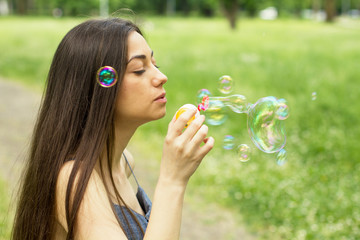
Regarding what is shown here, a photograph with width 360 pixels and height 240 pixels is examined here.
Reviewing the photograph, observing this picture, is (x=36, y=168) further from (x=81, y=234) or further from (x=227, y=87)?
(x=227, y=87)

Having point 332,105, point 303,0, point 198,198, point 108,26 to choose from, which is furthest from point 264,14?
point 108,26

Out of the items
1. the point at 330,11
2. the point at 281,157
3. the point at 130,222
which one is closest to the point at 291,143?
the point at 281,157

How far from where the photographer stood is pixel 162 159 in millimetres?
1565

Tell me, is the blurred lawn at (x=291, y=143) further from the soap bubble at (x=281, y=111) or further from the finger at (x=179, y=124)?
the finger at (x=179, y=124)

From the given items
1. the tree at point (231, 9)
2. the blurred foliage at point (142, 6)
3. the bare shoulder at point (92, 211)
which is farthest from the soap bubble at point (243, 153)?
the blurred foliage at point (142, 6)

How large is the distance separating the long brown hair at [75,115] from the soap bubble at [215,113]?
0.81m

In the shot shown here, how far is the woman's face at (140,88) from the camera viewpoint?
1706 millimetres

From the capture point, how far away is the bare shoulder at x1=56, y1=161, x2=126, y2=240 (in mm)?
1560

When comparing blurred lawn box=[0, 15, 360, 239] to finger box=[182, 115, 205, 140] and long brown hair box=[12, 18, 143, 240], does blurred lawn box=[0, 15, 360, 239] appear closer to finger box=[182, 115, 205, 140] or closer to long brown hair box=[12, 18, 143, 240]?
long brown hair box=[12, 18, 143, 240]

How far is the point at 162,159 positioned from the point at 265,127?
3.52 feet

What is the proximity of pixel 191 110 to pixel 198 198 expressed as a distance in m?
3.79

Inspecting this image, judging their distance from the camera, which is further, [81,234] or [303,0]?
[303,0]

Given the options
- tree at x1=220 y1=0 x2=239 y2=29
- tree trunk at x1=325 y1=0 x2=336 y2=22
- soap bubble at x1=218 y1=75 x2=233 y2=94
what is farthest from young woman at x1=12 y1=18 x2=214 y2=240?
tree trunk at x1=325 y1=0 x2=336 y2=22

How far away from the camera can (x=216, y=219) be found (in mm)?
4746
